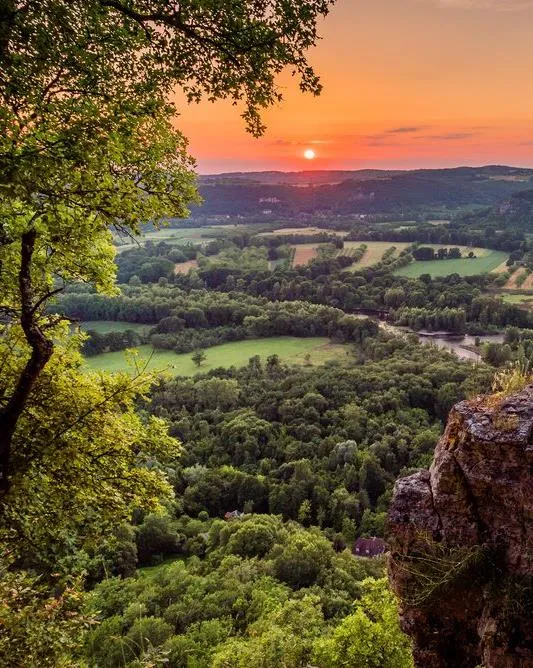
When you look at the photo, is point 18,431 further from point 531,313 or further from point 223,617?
point 531,313

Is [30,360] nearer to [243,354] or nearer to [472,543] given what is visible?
[472,543]

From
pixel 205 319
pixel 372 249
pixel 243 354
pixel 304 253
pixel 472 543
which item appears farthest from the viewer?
pixel 372 249

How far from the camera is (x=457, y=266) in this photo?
134 metres

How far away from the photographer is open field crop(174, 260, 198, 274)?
143375 millimetres

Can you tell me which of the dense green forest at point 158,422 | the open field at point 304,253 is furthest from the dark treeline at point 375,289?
the dense green forest at point 158,422

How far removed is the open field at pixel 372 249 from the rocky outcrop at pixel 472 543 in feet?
432

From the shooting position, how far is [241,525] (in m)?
38.9

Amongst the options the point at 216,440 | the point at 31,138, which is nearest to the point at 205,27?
the point at 31,138

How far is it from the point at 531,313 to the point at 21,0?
106695mm

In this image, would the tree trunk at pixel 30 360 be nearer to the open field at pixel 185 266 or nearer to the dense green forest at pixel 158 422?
the dense green forest at pixel 158 422

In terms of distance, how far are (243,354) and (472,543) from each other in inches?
3257

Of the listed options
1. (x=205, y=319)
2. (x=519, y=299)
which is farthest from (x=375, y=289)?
(x=205, y=319)

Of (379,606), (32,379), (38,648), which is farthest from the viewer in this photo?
(379,606)

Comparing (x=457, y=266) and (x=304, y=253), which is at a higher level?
(x=304, y=253)
